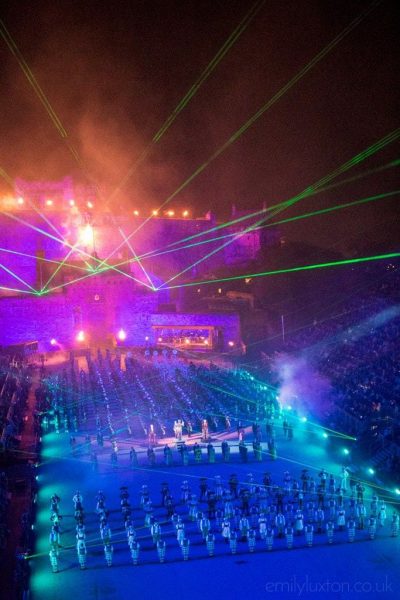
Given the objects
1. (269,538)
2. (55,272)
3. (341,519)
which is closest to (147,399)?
(269,538)

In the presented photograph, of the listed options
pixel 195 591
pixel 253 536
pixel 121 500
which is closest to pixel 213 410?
pixel 121 500

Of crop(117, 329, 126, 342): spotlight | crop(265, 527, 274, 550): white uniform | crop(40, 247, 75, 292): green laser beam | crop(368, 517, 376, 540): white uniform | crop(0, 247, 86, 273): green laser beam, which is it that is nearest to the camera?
crop(265, 527, 274, 550): white uniform

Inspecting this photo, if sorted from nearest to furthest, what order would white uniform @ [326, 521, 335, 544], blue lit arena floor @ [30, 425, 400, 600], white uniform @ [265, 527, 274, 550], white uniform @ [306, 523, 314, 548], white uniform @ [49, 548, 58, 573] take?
blue lit arena floor @ [30, 425, 400, 600] < white uniform @ [49, 548, 58, 573] < white uniform @ [265, 527, 274, 550] < white uniform @ [306, 523, 314, 548] < white uniform @ [326, 521, 335, 544]

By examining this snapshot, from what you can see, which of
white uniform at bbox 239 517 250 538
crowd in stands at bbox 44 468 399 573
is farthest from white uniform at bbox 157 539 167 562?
white uniform at bbox 239 517 250 538

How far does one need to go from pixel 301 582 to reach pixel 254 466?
15.5 ft

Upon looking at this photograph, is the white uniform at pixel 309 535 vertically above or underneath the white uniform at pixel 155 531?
underneath

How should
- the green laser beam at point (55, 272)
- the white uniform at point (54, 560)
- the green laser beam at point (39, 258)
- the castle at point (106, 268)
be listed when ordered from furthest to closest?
1. the green laser beam at point (39, 258)
2. the green laser beam at point (55, 272)
3. the castle at point (106, 268)
4. the white uniform at point (54, 560)

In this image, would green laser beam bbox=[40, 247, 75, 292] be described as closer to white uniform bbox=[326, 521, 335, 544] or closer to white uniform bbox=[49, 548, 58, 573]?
white uniform bbox=[49, 548, 58, 573]

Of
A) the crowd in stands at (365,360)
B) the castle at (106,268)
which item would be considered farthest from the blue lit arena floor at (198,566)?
the castle at (106,268)

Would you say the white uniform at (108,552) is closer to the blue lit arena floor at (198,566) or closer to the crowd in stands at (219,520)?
the crowd in stands at (219,520)

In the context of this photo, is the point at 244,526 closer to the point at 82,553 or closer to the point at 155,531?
the point at 155,531

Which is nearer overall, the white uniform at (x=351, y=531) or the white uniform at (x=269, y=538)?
the white uniform at (x=269, y=538)

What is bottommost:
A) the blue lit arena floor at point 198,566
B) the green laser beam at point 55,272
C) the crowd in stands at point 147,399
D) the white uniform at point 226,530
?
the blue lit arena floor at point 198,566

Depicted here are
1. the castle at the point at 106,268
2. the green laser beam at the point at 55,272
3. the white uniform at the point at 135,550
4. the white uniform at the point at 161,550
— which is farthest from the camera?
the green laser beam at the point at 55,272
